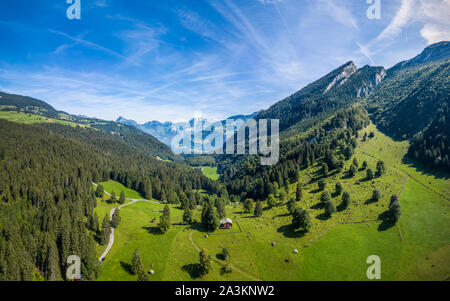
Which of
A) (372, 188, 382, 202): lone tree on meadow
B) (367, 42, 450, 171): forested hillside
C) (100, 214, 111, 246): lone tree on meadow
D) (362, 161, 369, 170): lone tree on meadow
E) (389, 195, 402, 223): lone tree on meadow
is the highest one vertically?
(367, 42, 450, 171): forested hillside

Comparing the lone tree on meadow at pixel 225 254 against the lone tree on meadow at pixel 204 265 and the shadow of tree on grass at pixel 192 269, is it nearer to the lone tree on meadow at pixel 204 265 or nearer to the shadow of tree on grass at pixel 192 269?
the lone tree on meadow at pixel 204 265

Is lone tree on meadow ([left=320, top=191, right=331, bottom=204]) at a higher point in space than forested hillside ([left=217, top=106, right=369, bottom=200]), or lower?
lower

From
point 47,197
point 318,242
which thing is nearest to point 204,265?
point 318,242

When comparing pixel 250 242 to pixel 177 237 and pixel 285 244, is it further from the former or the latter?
pixel 177 237

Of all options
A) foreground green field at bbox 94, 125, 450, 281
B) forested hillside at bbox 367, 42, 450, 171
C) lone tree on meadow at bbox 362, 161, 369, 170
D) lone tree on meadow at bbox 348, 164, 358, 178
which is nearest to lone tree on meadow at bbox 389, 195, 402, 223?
foreground green field at bbox 94, 125, 450, 281

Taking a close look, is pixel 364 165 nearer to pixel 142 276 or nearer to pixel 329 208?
pixel 329 208

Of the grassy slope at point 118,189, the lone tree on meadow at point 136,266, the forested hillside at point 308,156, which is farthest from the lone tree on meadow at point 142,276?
the grassy slope at point 118,189

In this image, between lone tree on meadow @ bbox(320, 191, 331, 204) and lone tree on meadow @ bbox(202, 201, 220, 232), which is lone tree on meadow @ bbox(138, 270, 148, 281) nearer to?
lone tree on meadow @ bbox(202, 201, 220, 232)
